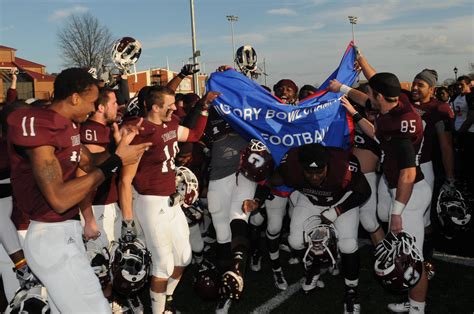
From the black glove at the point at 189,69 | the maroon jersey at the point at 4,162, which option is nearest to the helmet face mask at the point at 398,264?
the black glove at the point at 189,69

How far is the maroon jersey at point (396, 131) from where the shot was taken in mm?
4074

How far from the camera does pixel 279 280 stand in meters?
5.73

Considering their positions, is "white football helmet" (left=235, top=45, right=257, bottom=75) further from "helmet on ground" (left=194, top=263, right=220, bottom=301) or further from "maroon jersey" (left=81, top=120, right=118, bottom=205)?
"helmet on ground" (left=194, top=263, right=220, bottom=301)

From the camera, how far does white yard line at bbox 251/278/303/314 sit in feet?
16.5

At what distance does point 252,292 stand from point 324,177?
1.95 metres

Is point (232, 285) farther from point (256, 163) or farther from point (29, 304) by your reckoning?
point (29, 304)

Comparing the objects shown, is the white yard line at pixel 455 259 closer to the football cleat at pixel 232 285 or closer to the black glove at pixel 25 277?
the football cleat at pixel 232 285

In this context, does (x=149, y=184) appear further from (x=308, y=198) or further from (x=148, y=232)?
(x=308, y=198)

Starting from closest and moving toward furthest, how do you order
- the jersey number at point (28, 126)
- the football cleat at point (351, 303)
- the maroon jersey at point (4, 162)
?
the jersey number at point (28, 126), the maroon jersey at point (4, 162), the football cleat at point (351, 303)

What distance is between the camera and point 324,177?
4547 mm

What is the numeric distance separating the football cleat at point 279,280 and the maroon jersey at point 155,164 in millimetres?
→ 2026

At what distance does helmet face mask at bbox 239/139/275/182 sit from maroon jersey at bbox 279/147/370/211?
0.22 meters

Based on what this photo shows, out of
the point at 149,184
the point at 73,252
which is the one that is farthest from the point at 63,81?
the point at 149,184

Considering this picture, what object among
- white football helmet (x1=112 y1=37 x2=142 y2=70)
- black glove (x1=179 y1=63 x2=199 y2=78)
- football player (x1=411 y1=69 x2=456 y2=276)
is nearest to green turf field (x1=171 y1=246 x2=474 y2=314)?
football player (x1=411 y1=69 x2=456 y2=276)
